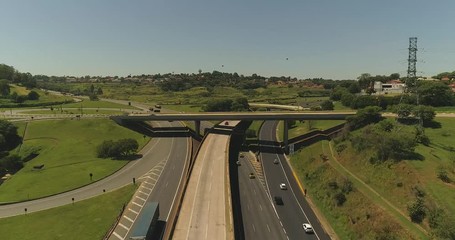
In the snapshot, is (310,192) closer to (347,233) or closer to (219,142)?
(347,233)

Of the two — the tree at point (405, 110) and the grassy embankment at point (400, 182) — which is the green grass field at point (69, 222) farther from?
the tree at point (405, 110)

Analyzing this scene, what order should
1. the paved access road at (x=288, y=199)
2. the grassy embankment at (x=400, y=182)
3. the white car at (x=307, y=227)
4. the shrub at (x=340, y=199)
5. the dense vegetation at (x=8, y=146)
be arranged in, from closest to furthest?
the grassy embankment at (x=400, y=182) < the white car at (x=307, y=227) < the paved access road at (x=288, y=199) < the shrub at (x=340, y=199) < the dense vegetation at (x=8, y=146)

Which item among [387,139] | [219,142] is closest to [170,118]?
[219,142]

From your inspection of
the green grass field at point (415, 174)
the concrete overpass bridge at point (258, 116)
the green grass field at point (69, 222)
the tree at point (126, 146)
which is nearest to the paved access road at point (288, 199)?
the concrete overpass bridge at point (258, 116)

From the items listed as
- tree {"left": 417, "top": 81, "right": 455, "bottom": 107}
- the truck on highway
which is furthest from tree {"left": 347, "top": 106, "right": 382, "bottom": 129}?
the truck on highway

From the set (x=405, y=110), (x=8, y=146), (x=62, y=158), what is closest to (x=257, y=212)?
(x=405, y=110)
